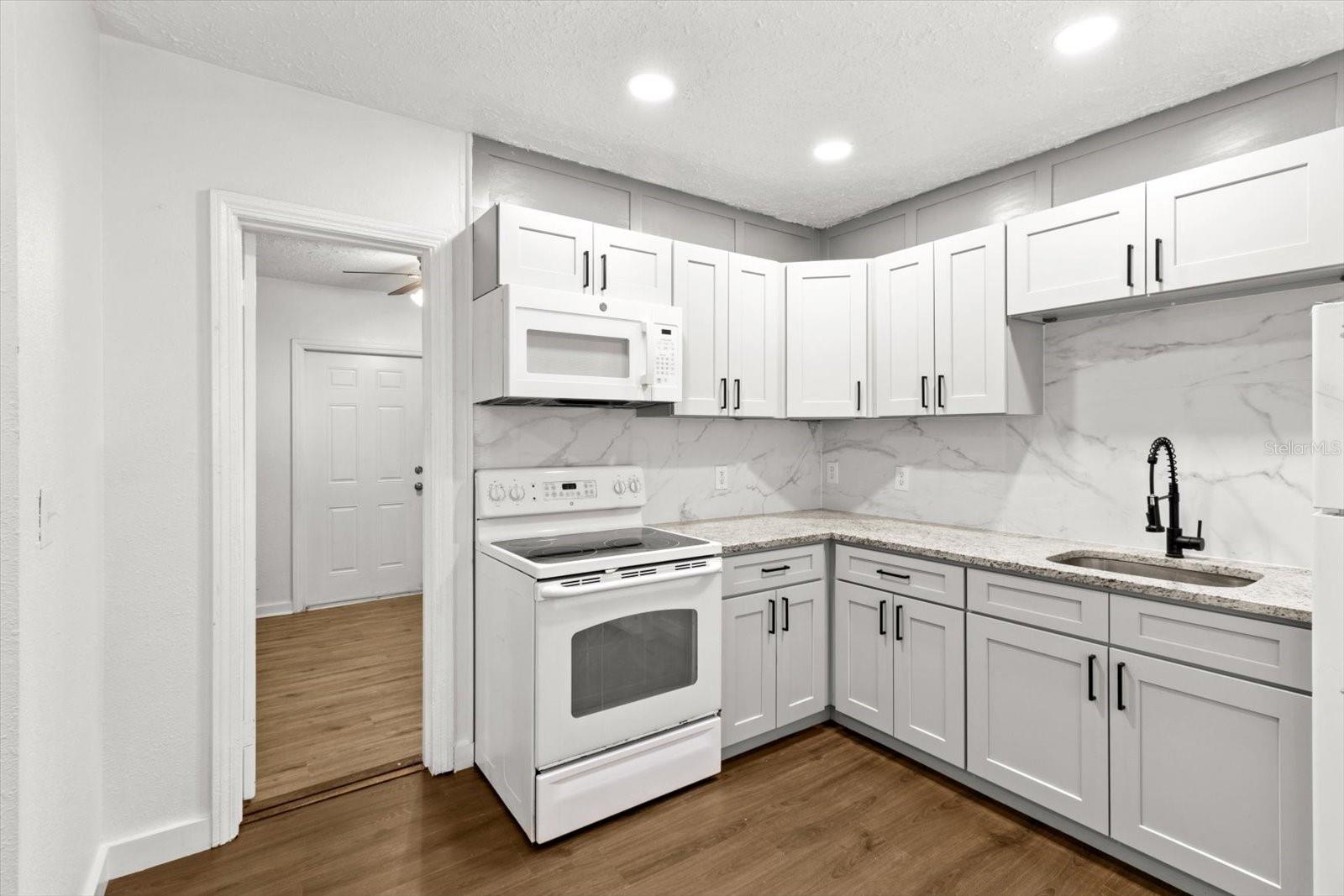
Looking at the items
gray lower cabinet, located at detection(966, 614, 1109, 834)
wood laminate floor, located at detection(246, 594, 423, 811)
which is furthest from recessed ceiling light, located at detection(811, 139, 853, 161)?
wood laminate floor, located at detection(246, 594, 423, 811)

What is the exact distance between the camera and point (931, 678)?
255 cm

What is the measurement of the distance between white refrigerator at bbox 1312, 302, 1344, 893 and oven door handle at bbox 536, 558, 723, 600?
1647mm

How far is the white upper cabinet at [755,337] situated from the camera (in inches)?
121

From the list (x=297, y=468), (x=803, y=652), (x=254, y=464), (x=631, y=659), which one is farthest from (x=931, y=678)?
(x=297, y=468)

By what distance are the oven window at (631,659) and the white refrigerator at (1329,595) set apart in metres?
1.71

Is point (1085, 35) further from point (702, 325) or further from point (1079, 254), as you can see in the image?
point (702, 325)

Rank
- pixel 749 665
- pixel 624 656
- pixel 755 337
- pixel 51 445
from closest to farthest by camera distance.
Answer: pixel 51 445 → pixel 624 656 → pixel 749 665 → pixel 755 337

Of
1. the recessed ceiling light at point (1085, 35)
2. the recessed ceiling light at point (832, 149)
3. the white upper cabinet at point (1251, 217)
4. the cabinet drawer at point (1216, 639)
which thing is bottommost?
the cabinet drawer at point (1216, 639)

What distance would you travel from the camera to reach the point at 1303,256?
74.9 inches

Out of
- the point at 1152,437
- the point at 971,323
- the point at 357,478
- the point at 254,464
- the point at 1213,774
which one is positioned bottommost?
the point at 1213,774

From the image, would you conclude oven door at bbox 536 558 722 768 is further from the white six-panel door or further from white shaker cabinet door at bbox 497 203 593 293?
the white six-panel door

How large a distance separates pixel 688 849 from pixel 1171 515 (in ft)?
6.61

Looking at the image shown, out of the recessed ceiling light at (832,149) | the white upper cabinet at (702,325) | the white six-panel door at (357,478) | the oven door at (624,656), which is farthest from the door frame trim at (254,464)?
the white six-panel door at (357,478)

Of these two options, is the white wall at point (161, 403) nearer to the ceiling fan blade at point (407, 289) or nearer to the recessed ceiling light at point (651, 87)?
the recessed ceiling light at point (651, 87)
